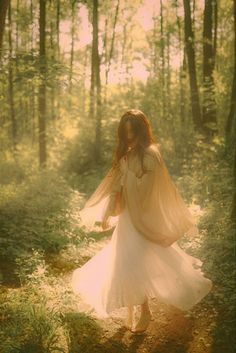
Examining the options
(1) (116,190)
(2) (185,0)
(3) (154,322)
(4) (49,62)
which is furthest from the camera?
(2) (185,0)

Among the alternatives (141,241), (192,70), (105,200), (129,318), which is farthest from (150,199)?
(192,70)

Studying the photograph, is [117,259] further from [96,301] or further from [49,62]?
[49,62]

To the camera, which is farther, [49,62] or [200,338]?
[49,62]

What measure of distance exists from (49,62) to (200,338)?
6217mm

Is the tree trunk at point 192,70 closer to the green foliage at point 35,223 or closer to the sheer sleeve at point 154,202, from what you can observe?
the green foliage at point 35,223

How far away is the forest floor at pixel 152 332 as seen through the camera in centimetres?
474

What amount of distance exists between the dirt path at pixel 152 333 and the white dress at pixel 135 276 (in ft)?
1.59

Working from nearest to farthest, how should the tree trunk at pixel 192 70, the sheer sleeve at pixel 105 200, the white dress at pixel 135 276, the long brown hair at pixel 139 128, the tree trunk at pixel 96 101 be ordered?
1. the white dress at pixel 135 276
2. the long brown hair at pixel 139 128
3. the sheer sleeve at pixel 105 200
4. the tree trunk at pixel 192 70
5. the tree trunk at pixel 96 101

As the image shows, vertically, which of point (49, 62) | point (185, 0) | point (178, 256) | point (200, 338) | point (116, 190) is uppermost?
point (185, 0)

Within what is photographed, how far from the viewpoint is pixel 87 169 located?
749 inches

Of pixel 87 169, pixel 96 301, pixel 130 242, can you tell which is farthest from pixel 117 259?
pixel 87 169

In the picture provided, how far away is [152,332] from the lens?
512cm

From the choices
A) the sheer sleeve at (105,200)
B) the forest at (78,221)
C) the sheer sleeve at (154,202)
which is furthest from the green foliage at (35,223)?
the sheer sleeve at (154,202)

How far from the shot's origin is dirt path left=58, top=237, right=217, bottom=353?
4.74 meters
